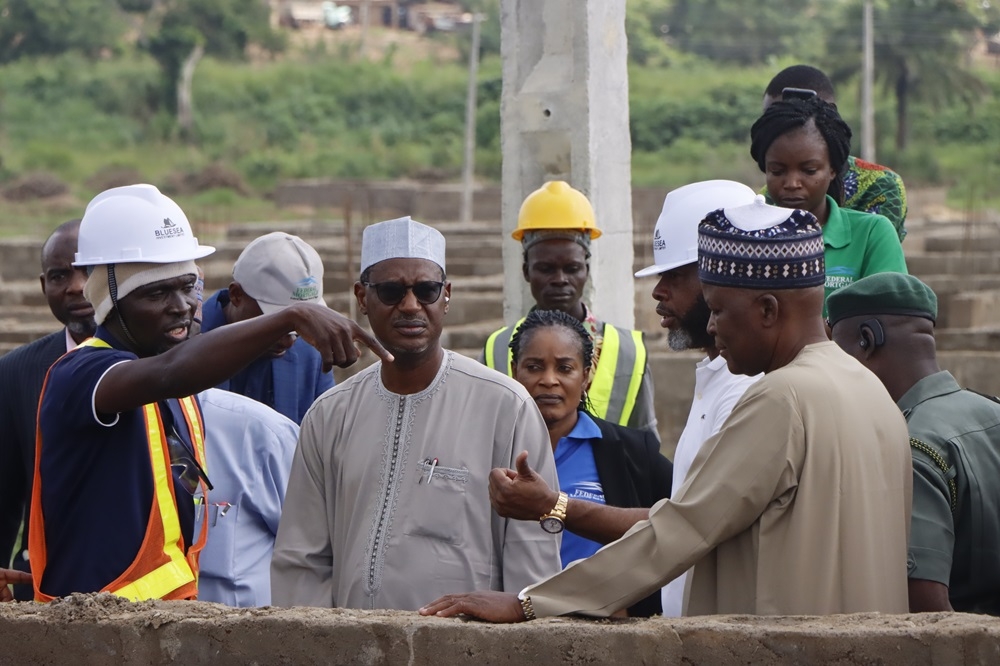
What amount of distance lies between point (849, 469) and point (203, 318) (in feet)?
10.7

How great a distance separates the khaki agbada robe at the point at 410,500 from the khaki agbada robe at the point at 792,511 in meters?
0.59

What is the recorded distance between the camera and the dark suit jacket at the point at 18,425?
418 cm

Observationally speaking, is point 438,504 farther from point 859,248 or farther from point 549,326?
point 859,248

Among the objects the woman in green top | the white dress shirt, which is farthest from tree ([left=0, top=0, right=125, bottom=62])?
the white dress shirt

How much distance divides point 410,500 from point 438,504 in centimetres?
7

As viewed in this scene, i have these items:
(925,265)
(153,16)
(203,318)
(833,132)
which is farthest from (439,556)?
(153,16)

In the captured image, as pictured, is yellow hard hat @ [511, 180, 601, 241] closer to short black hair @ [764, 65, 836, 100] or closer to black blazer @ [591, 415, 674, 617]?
short black hair @ [764, 65, 836, 100]

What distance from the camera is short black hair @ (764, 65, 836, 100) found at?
4.79 metres

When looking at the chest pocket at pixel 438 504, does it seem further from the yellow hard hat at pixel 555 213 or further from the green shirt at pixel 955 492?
the yellow hard hat at pixel 555 213

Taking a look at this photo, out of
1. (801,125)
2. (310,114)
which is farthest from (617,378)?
(310,114)

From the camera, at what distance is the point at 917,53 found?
4053cm

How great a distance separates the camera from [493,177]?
39.2m

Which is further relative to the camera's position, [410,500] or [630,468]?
[630,468]

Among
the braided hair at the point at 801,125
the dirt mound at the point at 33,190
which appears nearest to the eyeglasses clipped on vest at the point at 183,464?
the braided hair at the point at 801,125
